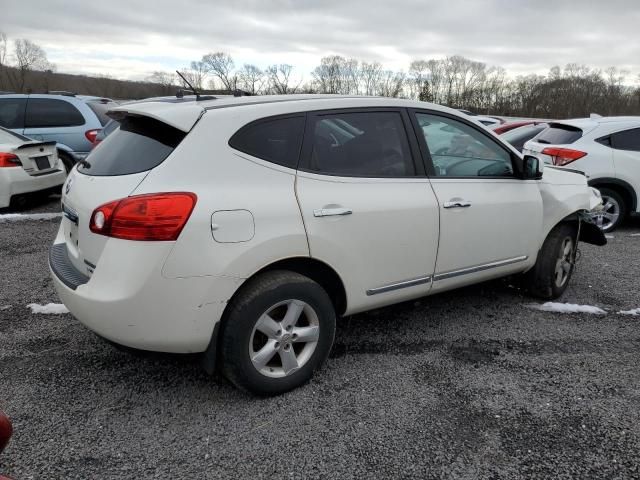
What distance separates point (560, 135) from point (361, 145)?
17.1ft

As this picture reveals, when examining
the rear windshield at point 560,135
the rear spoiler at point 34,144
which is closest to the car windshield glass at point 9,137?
the rear spoiler at point 34,144

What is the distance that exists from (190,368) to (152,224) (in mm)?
1230

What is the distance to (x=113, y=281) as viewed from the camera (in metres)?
2.52

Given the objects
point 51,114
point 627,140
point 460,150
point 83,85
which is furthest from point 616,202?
point 83,85

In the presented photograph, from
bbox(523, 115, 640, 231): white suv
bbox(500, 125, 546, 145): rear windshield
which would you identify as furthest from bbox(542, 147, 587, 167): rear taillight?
bbox(500, 125, 546, 145): rear windshield

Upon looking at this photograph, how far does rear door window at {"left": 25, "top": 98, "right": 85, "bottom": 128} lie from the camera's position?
9.08 meters

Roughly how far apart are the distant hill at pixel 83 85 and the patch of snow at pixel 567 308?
168 ft

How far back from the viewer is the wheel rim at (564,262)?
14.5 ft

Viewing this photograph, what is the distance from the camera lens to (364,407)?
2912 millimetres

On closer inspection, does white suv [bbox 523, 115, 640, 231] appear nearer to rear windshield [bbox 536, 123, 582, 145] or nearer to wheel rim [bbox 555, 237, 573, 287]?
rear windshield [bbox 536, 123, 582, 145]

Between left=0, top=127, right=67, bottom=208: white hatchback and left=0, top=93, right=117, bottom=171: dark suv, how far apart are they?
1.15 meters

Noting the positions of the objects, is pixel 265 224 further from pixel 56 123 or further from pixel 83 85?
pixel 83 85

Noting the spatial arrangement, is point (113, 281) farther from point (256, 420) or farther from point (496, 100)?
point (496, 100)

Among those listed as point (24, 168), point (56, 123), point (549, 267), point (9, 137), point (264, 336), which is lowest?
point (264, 336)
